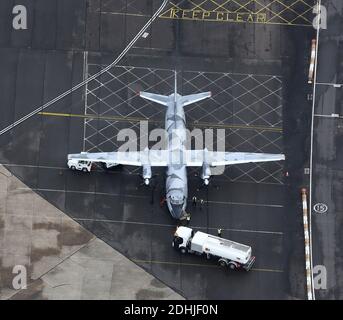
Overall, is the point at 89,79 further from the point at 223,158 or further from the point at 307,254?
the point at 307,254

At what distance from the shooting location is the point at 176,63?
109062 mm

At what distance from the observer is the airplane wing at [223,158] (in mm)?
95375

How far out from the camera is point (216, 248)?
9050 cm

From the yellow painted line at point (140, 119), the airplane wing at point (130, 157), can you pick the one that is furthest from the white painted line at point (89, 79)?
the airplane wing at point (130, 157)

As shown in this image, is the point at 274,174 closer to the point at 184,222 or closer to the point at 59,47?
the point at 184,222

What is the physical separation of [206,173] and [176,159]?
4293 millimetres

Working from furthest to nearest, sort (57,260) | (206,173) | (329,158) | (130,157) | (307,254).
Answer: (329,158), (130,157), (206,173), (307,254), (57,260)

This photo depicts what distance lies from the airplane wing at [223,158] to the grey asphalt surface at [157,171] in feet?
13.8

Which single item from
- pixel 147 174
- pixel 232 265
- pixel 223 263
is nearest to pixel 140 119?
pixel 147 174

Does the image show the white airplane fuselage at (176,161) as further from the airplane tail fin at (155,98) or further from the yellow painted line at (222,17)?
the yellow painted line at (222,17)

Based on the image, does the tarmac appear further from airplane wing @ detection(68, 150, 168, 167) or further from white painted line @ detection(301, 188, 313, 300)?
white painted line @ detection(301, 188, 313, 300)

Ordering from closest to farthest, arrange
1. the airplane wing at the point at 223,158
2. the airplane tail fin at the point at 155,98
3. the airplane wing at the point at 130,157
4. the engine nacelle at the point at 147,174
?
the engine nacelle at the point at 147,174
the airplane wing at the point at 130,157
the airplane wing at the point at 223,158
the airplane tail fin at the point at 155,98

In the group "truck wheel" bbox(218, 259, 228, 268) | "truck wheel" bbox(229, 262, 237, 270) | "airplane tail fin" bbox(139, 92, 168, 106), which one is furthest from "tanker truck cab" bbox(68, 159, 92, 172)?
"truck wheel" bbox(229, 262, 237, 270)

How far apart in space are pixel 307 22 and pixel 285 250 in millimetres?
38619
